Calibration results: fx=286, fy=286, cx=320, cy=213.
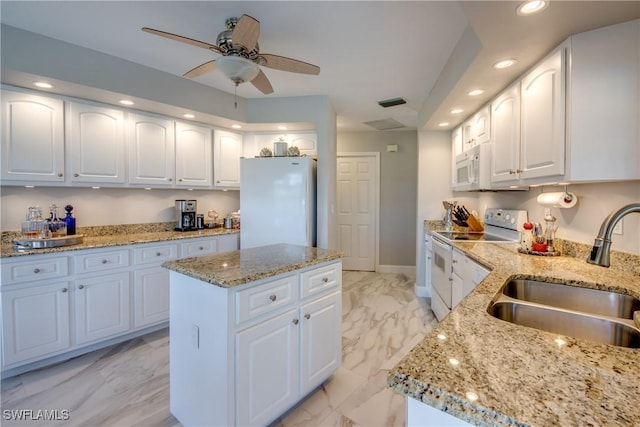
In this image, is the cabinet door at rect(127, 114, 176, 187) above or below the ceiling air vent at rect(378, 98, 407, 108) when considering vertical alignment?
below

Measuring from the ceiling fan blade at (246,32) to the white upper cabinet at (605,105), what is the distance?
166 cm

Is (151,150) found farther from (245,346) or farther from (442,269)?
(442,269)

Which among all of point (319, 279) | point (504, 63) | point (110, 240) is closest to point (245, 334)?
point (319, 279)

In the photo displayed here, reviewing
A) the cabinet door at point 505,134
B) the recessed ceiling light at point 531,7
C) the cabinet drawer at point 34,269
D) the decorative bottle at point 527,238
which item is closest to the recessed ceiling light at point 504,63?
the cabinet door at point 505,134

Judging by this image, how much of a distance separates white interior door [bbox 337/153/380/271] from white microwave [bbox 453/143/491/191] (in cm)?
182

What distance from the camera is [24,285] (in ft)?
6.55

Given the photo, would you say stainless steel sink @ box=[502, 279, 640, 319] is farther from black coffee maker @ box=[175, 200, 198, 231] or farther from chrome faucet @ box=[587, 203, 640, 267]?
black coffee maker @ box=[175, 200, 198, 231]

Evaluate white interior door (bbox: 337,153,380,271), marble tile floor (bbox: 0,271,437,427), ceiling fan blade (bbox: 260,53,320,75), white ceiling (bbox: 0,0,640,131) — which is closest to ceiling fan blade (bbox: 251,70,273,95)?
ceiling fan blade (bbox: 260,53,320,75)

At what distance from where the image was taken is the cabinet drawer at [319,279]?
5.42ft

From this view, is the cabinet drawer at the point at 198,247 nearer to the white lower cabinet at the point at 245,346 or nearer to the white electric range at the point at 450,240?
the white lower cabinet at the point at 245,346

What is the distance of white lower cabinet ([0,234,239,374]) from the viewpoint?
1.97 m

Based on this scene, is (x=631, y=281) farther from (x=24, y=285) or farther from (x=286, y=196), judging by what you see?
(x=24, y=285)

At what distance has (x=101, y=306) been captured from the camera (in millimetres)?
2326

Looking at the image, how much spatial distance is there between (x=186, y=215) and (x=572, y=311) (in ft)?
11.0
